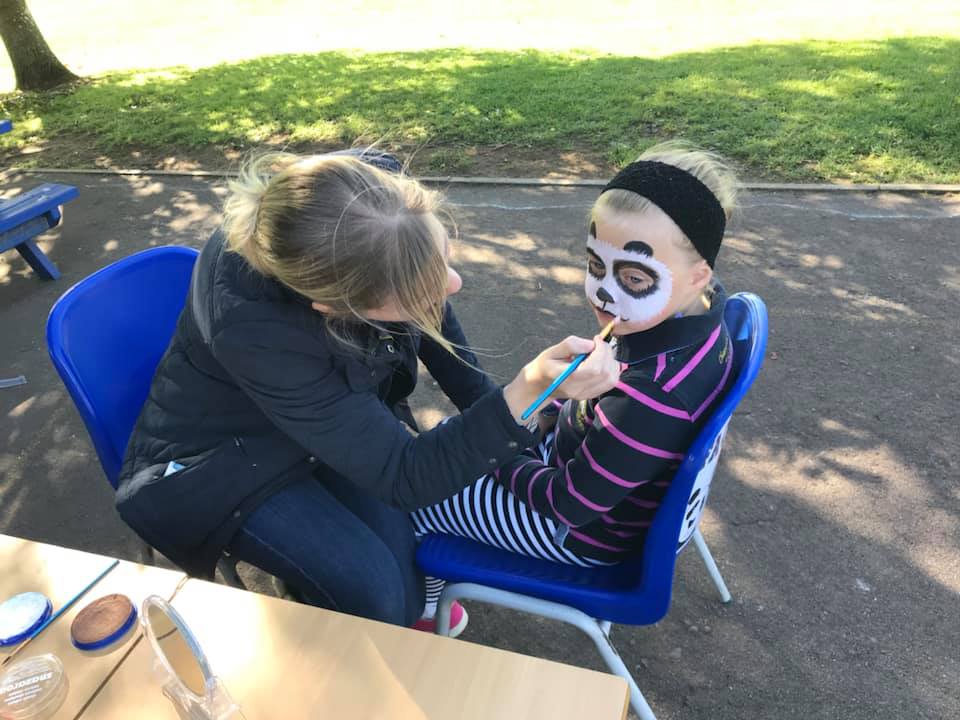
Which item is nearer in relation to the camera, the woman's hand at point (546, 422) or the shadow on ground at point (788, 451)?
the woman's hand at point (546, 422)

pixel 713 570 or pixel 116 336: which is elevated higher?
pixel 116 336

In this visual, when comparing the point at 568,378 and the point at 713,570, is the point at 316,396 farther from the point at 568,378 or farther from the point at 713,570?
the point at 713,570

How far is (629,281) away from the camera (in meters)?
1.56

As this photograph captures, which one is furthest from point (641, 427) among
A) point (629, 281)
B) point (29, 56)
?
point (29, 56)

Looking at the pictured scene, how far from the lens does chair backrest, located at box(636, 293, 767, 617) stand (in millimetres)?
1350

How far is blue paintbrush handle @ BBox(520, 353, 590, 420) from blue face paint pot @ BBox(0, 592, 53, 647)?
35.5 inches

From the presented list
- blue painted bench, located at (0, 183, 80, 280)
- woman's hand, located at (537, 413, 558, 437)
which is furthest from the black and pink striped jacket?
blue painted bench, located at (0, 183, 80, 280)

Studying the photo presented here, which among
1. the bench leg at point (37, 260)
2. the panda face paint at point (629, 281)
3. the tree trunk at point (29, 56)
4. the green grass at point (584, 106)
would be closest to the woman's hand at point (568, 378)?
the panda face paint at point (629, 281)

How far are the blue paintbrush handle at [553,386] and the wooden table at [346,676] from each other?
45 cm

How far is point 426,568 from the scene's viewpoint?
5.87 feet

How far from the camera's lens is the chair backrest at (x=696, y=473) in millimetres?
1350

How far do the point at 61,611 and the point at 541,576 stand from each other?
967mm

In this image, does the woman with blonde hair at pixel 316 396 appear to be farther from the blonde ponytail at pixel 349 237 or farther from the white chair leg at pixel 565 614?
the white chair leg at pixel 565 614

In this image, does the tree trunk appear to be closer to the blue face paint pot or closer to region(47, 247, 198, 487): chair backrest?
region(47, 247, 198, 487): chair backrest
